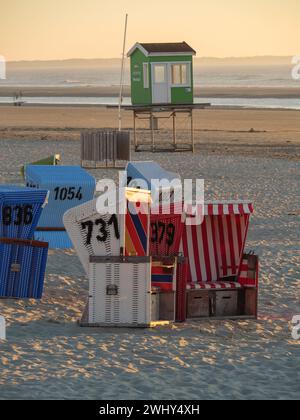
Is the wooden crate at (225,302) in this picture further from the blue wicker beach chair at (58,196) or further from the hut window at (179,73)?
the hut window at (179,73)

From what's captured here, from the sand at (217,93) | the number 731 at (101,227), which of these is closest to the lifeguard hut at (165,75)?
the number 731 at (101,227)

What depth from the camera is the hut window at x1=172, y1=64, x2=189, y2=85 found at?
1490 inches

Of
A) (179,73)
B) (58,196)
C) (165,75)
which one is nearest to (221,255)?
(58,196)

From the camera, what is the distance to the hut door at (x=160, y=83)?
37.9 m

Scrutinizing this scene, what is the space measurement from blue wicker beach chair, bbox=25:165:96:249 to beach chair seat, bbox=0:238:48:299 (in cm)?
342

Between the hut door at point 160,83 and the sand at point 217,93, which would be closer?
the hut door at point 160,83

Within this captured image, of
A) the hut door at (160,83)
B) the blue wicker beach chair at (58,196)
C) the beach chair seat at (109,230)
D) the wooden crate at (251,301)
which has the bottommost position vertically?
the wooden crate at (251,301)

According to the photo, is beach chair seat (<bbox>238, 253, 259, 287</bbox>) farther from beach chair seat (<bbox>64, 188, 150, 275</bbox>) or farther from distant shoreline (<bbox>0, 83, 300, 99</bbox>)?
distant shoreline (<bbox>0, 83, 300, 99</bbox>)

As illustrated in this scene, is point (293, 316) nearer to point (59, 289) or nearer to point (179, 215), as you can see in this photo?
point (179, 215)

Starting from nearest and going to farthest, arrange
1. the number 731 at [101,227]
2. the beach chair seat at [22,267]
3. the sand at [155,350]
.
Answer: the sand at [155,350]
the number 731 at [101,227]
the beach chair seat at [22,267]

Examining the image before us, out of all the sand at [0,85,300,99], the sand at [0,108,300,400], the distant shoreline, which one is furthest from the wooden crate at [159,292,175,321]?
the sand at [0,85,300,99]

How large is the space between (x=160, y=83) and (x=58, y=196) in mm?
22237

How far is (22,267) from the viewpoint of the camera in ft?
42.2

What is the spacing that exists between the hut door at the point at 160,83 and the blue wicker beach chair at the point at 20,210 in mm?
25739
